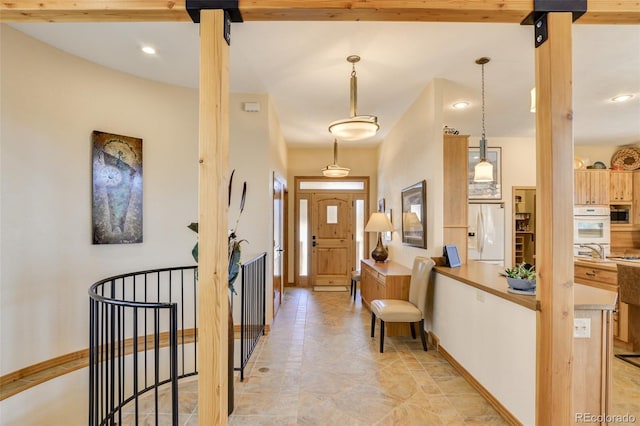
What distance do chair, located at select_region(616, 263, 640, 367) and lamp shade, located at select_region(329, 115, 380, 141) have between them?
10.0ft

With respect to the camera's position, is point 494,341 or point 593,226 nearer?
point 494,341

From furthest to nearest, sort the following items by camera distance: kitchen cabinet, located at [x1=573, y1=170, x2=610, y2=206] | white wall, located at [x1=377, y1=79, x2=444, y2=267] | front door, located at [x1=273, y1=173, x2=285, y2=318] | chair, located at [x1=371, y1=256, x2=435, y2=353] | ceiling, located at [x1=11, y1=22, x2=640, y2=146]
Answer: kitchen cabinet, located at [x1=573, y1=170, x2=610, y2=206] → front door, located at [x1=273, y1=173, x2=285, y2=318] → white wall, located at [x1=377, y1=79, x2=444, y2=267] → chair, located at [x1=371, y1=256, x2=435, y2=353] → ceiling, located at [x1=11, y1=22, x2=640, y2=146]

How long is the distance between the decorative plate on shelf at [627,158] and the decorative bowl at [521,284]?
584 centimetres

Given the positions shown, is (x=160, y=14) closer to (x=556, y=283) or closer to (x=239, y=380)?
(x=556, y=283)

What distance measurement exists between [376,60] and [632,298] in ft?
11.8

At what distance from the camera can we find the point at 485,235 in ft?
18.7

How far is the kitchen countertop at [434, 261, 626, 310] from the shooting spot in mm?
2020

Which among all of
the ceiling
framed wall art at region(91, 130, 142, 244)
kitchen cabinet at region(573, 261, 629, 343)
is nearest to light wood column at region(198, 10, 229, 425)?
the ceiling

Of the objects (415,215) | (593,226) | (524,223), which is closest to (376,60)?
(415,215)

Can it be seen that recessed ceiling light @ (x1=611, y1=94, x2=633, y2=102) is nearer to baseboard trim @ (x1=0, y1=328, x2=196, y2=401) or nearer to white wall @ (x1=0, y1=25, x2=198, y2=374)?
white wall @ (x1=0, y1=25, x2=198, y2=374)

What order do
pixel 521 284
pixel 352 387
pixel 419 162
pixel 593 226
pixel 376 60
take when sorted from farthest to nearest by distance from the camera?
pixel 593 226
pixel 419 162
pixel 376 60
pixel 352 387
pixel 521 284

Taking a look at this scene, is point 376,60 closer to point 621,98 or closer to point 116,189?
point 116,189

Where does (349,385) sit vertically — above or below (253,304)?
below

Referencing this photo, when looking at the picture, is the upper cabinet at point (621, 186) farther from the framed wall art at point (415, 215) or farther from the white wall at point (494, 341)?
the white wall at point (494, 341)
